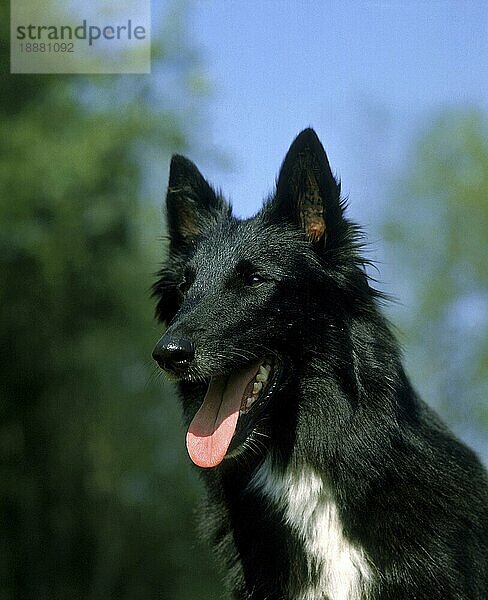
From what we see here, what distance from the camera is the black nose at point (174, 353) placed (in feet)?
8.09

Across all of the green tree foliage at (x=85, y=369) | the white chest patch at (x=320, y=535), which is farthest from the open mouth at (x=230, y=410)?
the green tree foliage at (x=85, y=369)

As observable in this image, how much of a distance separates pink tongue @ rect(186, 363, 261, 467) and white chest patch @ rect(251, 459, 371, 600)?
23 centimetres

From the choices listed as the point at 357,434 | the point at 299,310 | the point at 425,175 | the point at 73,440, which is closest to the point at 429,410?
the point at 357,434

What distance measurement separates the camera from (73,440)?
6.26 metres

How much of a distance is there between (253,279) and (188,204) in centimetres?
53

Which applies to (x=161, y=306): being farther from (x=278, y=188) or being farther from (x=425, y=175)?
(x=425, y=175)

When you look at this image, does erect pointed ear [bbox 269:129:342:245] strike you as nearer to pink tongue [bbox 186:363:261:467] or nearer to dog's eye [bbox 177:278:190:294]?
dog's eye [bbox 177:278:190:294]

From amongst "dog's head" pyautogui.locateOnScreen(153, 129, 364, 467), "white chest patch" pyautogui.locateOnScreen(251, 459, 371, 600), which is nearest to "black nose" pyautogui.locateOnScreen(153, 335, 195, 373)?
"dog's head" pyautogui.locateOnScreen(153, 129, 364, 467)

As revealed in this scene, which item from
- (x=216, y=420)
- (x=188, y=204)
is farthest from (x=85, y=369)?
(x=216, y=420)

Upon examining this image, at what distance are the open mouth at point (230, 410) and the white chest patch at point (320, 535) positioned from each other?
0.22 meters

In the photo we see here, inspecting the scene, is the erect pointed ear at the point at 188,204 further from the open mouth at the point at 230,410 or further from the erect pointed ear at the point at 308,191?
the open mouth at the point at 230,410

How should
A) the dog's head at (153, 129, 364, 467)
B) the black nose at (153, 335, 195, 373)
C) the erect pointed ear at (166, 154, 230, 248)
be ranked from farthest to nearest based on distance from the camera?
the erect pointed ear at (166, 154, 230, 248) → the dog's head at (153, 129, 364, 467) → the black nose at (153, 335, 195, 373)

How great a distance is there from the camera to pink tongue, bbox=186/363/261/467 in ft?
8.55

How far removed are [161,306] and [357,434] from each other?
83cm
